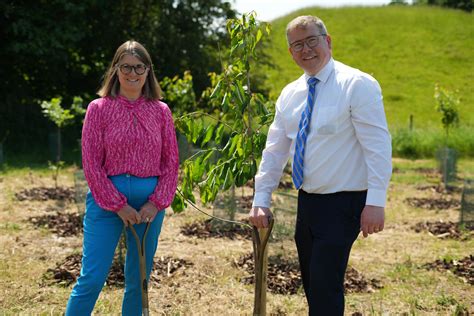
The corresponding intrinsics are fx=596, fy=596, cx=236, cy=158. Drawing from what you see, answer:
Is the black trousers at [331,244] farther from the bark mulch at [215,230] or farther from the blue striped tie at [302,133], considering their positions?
the bark mulch at [215,230]

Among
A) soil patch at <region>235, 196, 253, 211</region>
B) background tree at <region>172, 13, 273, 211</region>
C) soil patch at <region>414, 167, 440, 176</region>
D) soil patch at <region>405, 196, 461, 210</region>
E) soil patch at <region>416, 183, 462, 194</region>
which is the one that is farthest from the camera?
soil patch at <region>414, 167, 440, 176</region>

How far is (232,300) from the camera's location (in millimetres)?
4676

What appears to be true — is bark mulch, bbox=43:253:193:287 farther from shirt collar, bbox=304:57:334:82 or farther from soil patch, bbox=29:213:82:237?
shirt collar, bbox=304:57:334:82


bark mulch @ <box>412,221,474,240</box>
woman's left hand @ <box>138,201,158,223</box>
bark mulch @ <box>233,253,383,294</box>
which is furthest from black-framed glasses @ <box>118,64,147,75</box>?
bark mulch @ <box>412,221,474,240</box>

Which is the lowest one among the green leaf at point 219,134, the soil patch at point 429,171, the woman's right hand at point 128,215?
the soil patch at point 429,171

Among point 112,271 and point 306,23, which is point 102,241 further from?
point 112,271

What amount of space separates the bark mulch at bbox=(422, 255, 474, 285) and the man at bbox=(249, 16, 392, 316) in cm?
304

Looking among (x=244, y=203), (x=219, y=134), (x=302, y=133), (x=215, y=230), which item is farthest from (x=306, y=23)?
(x=244, y=203)

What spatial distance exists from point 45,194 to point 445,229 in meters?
6.00

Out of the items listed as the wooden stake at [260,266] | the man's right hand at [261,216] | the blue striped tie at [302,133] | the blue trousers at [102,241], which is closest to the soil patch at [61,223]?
the blue trousers at [102,241]

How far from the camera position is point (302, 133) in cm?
287

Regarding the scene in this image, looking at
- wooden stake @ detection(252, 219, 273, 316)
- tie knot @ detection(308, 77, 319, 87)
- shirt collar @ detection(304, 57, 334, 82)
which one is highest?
shirt collar @ detection(304, 57, 334, 82)

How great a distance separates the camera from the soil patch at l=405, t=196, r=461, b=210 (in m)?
9.45

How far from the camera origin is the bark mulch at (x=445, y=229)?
738 cm
